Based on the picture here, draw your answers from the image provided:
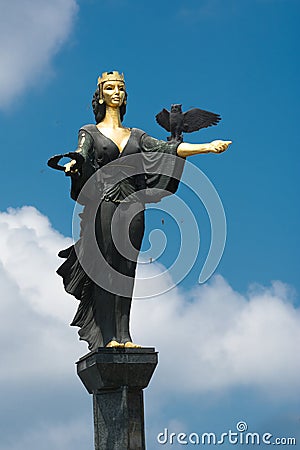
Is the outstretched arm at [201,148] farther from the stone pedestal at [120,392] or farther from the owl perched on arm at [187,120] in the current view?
the stone pedestal at [120,392]

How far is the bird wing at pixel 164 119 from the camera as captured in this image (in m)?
11.5

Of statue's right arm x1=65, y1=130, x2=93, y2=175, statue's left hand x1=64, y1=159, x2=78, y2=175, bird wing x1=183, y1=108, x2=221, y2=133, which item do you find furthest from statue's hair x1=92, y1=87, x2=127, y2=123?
statue's left hand x1=64, y1=159, x2=78, y2=175

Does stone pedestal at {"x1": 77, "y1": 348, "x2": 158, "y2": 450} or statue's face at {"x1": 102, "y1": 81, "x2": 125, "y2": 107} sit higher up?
statue's face at {"x1": 102, "y1": 81, "x2": 125, "y2": 107}

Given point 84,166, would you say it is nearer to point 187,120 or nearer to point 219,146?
point 187,120

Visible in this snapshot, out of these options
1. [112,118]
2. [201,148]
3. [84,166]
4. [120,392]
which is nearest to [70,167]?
[84,166]

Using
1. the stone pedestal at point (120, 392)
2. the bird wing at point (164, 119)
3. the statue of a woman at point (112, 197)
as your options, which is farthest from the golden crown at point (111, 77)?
the stone pedestal at point (120, 392)

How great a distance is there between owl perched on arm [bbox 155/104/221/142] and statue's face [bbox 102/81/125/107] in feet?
1.88

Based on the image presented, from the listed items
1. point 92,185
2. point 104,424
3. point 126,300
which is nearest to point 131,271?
point 126,300

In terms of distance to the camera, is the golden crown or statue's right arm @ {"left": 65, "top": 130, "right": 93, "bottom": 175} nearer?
statue's right arm @ {"left": 65, "top": 130, "right": 93, "bottom": 175}

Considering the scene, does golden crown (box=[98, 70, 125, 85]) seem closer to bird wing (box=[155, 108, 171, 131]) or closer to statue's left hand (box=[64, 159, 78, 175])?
bird wing (box=[155, 108, 171, 131])

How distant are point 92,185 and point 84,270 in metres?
1.04

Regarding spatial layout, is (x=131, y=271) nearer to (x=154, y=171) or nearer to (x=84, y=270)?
(x=84, y=270)

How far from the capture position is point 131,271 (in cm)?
1095

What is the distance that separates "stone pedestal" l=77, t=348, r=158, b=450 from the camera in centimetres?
1037
